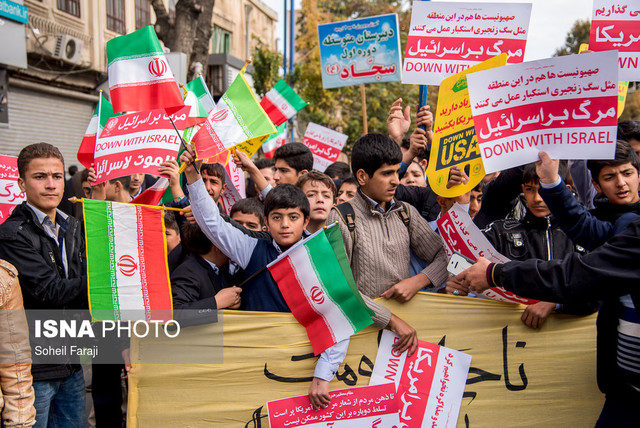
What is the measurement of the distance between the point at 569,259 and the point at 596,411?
132 centimetres

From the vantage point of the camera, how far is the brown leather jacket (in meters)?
2.53

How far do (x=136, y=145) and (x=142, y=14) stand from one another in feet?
52.8

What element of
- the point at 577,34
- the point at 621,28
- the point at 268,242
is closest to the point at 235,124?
the point at 268,242

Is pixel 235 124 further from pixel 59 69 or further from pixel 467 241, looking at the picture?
pixel 59 69

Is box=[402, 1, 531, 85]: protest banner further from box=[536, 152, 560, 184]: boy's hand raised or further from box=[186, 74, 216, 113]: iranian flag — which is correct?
box=[186, 74, 216, 113]: iranian flag

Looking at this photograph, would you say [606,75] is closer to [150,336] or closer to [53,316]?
[150,336]

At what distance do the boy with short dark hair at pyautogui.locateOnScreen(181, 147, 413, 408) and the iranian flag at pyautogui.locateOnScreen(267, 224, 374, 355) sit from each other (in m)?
0.13

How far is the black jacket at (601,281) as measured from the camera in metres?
2.44

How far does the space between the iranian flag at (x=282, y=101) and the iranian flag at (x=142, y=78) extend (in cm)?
303

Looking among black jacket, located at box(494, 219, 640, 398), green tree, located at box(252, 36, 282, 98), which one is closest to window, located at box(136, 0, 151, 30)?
green tree, located at box(252, 36, 282, 98)

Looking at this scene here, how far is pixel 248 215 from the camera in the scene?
4250mm

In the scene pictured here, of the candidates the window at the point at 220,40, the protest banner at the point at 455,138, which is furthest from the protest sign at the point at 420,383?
the window at the point at 220,40

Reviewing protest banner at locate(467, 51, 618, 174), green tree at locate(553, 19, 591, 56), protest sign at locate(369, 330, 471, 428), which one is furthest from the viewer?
green tree at locate(553, 19, 591, 56)

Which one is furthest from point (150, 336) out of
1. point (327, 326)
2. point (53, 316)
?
point (327, 326)
